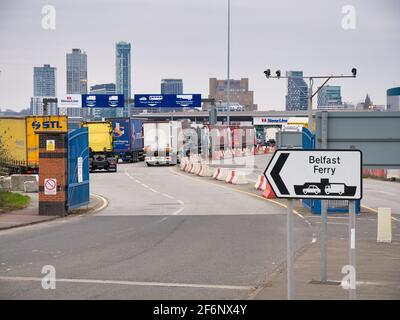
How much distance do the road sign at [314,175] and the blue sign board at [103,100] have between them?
74.8m

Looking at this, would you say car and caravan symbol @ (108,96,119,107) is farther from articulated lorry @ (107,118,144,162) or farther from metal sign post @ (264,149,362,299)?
metal sign post @ (264,149,362,299)

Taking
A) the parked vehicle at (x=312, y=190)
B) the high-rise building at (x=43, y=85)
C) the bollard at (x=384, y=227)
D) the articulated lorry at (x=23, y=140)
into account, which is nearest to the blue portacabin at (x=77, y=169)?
the bollard at (x=384, y=227)

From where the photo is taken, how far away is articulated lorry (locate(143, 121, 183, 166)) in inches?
2562

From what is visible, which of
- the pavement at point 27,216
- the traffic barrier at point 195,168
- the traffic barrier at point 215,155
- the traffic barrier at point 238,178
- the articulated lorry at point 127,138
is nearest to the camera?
the pavement at point 27,216

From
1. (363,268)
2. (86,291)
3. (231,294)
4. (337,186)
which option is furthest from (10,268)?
(337,186)

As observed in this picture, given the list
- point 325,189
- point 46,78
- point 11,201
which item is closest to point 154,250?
point 325,189

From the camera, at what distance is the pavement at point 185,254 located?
13.1 m

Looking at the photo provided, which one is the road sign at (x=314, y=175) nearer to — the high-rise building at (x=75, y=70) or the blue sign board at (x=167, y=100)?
the blue sign board at (x=167, y=100)

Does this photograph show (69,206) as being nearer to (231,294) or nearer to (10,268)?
(10,268)

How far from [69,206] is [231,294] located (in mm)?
15864

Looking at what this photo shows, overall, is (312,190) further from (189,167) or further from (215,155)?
(215,155)

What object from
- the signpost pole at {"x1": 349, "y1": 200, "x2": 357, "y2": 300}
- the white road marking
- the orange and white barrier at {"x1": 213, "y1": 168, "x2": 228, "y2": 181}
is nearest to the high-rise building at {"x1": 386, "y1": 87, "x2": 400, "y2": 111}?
the orange and white barrier at {"x1": 213, "y1": 168, "x2": 228, "y2": 181}

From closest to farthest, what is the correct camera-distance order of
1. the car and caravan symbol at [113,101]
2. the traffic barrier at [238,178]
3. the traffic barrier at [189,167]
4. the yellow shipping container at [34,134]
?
the traffic barrier at [238,178], the yellow shipping container at [34,134], the traffic barrier at [189,167], the car and caravan symbol at [113,101]

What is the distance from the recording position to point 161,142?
215 ft
